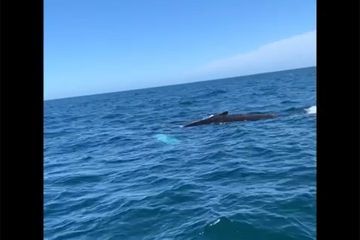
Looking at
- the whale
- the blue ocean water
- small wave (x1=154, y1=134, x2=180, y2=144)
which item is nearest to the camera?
the blue ocean water

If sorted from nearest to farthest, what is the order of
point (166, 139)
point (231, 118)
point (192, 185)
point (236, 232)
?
Result: point (236, 232), point (192, 185), point (166, 139), point (231, 118)

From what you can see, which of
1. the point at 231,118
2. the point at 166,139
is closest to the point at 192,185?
Result: the point at 166,139

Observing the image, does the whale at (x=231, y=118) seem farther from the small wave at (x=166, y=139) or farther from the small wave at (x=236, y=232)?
the small wave at (x=236, y=232)

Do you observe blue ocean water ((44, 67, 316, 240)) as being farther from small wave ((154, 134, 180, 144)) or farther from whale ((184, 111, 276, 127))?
whale ((184, 111, 276, 127))

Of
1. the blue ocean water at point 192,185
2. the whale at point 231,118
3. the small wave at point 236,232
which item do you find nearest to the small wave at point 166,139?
the blue ocean water at point 192,185

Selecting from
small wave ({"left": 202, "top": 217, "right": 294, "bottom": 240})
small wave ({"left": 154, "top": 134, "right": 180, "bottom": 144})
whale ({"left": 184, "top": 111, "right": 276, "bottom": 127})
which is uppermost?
whale ({"left": 184, "top": 111, "right": 276, "bottom": 127})

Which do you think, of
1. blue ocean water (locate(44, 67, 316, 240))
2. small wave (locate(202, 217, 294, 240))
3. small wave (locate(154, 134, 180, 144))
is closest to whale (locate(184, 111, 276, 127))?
blue ocean water (locate(44, 67, 316, 240))

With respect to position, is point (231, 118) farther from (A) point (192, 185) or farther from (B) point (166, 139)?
(A) point (192, 185)

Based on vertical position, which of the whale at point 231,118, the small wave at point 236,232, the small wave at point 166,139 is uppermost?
the whale at point 231,118

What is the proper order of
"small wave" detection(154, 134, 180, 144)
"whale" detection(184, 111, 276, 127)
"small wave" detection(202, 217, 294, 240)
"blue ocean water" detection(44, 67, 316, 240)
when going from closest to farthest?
"small wave" detection(202, 217, 294, 240)
"blue ocean water" detection(44, 67, 316, 240)
"small wave" detection(154, 134, 180, 144)
"whale" detection(184, 111, 276, 127)

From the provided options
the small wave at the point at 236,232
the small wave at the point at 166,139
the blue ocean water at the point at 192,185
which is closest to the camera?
the small wave at the point at 236,232

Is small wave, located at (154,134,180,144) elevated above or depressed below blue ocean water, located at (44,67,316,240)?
above
